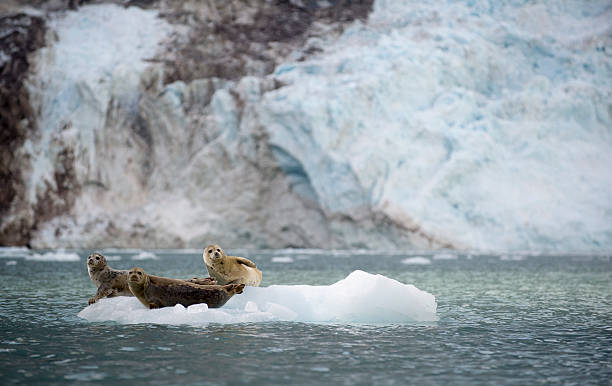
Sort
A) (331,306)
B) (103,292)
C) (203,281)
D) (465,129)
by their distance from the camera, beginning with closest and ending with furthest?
(331,306)
(203,281)
(103,292)
(465,129)

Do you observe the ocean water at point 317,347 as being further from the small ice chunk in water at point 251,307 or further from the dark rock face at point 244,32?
the dark rock face at point 244,32

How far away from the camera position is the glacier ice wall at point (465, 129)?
2950cm

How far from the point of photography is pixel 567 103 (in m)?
31.0

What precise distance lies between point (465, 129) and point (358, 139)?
192 inches

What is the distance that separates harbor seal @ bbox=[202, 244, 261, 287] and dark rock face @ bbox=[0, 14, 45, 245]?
28.1 metres

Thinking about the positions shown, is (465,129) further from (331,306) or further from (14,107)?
(331,306)

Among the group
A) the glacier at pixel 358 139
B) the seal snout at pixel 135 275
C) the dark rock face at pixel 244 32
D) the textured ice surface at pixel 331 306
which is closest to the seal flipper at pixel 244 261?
the textured ice surface at pixel 331 306

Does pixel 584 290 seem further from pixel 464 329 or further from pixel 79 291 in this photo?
pixel 79 291

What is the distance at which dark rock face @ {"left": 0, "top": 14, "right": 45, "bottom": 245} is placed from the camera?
111 feet

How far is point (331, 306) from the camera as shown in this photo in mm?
7805

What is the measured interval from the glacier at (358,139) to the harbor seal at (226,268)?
21392 mm

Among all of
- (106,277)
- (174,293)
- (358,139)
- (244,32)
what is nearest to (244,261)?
(174,293)

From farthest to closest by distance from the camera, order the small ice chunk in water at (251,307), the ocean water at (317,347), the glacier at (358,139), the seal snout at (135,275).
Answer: the glacier at (358,139) → the small ice chunk in water at (251,307) → the seal snout at (135,275) → the ocean water at (317,347)

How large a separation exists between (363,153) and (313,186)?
2.87 meters
